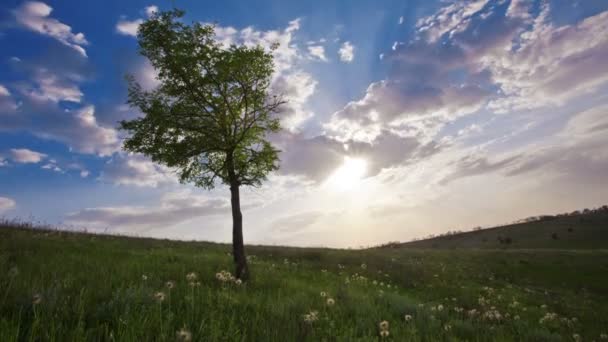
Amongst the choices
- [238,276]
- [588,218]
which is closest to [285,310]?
[238,276]

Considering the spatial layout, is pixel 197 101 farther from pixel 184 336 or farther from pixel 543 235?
pixel 543 235

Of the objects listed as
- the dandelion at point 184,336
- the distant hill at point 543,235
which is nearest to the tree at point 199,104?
the dandelion at point 184,336

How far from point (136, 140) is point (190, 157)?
2.11m

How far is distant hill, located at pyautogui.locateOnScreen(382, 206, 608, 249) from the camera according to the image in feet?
138

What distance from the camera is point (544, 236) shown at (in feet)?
152

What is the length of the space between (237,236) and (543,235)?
178 feet

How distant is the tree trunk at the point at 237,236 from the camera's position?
11.0 m

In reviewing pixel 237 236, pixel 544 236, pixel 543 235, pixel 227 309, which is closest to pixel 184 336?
pixel 227 309

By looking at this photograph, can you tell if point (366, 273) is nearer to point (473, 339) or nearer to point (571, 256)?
point (473, 339)

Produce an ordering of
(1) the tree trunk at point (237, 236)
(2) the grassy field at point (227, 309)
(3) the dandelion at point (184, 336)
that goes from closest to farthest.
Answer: (3) the dandelion at point (184, 336) < (2) the grassy field at point (227, 309) < (1) the tree trunk at point (237, 236)

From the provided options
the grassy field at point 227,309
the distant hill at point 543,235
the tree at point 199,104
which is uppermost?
the tree at point 199,104

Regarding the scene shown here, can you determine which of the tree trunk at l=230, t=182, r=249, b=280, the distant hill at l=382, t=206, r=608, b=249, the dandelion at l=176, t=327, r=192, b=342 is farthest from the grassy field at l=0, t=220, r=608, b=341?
the distant hill at l=382, t=206, r=608, b=249

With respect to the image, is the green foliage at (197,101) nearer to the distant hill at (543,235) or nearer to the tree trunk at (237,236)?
the tree trunk at (237,236)

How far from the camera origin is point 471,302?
1315cm
